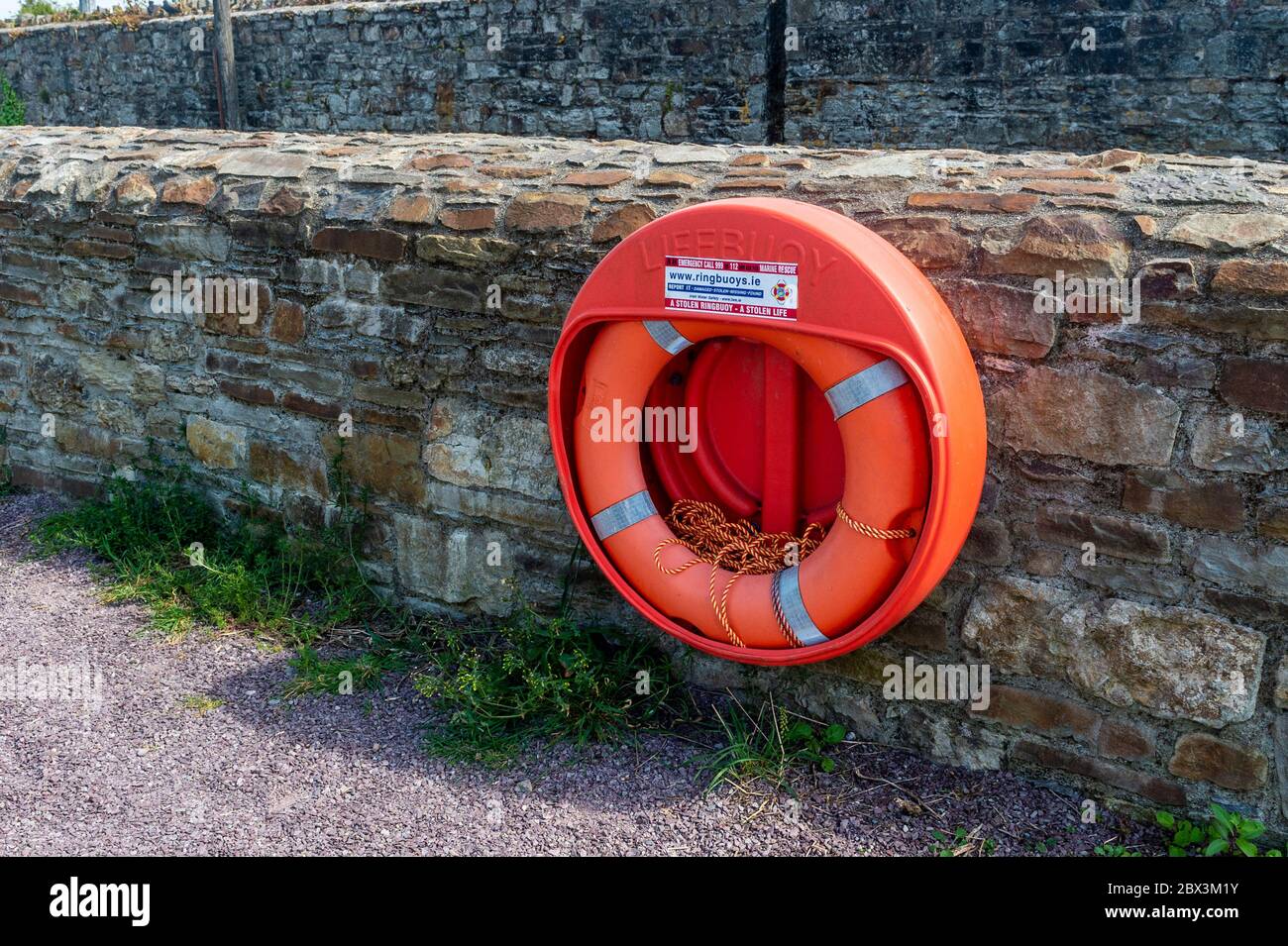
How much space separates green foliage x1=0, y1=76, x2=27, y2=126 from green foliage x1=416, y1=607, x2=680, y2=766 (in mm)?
10563

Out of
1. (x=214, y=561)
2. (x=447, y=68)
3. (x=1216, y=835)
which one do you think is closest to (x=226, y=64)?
(x=447, y=68)

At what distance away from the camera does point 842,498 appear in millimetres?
2463

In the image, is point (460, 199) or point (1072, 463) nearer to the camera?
point (1072, 463)

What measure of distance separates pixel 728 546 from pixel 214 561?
1707 mm

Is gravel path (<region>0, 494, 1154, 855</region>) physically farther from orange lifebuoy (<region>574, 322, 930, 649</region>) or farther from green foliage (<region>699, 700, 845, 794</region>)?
orange lifebuoy (<region>574, 322, 930, 649</region>)

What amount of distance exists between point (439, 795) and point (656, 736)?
A: 51 centimetres

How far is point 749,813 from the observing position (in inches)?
100.0

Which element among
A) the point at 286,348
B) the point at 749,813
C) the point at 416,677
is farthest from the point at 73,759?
the point at 749,813

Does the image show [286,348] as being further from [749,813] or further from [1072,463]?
[1072,463]

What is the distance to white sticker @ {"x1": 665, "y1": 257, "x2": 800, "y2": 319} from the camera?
7.83ft
